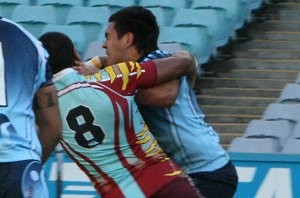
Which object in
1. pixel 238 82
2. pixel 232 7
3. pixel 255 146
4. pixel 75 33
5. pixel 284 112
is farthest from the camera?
pixel 232 7

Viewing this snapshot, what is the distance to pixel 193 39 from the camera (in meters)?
8.39

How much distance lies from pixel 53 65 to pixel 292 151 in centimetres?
234

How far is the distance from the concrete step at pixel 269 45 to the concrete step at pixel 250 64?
0.24 metres

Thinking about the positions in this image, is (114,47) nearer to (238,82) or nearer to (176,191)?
(176,191)

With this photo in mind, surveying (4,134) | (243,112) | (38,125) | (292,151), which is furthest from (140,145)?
(243,112)

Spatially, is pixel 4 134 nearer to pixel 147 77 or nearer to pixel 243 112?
pixel 147 77

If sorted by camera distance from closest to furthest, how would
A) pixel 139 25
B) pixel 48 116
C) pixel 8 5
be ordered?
pixel 48 116 < pixel 139 25 < pixel 8 5

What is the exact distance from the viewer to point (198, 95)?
27.2ft

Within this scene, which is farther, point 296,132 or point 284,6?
point 284,6

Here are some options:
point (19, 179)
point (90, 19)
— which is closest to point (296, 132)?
point (90, 19)

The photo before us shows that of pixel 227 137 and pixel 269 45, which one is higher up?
pixel 269 45

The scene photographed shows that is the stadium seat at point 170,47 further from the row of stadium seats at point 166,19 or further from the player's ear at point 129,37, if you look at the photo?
the player's ear at point 129,37

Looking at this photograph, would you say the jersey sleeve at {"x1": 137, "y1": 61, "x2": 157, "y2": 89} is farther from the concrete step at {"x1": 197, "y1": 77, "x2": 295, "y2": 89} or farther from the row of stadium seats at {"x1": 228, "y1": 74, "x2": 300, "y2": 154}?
the concrete step at {"x1": 197, "y1": 77, "x2": 295, "y2": 89}

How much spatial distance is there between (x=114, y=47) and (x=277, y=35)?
210 inches
